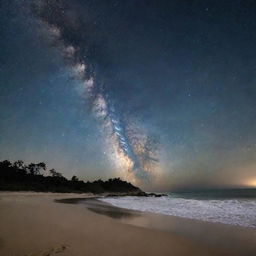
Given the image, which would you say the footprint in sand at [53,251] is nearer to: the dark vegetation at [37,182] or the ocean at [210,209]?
the ocean at [210,209]

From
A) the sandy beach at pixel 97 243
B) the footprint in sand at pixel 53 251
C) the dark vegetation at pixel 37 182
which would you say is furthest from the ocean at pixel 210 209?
the dark vegetation at pixel 37 182

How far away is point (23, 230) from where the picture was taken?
726 cm

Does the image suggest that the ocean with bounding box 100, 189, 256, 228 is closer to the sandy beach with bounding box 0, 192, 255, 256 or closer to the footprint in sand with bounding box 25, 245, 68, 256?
the sandy beach with bounding box 0, 192, 255, 256

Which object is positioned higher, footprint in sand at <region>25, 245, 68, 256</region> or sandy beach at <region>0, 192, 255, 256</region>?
sandy beach at <region>0, 192, 255, 256</region>

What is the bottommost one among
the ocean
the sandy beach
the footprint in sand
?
the footprint in sand

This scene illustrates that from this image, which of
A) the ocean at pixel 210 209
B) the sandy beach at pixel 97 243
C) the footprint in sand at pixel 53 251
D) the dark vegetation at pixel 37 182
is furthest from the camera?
the dark vegetation at pixel 37 182

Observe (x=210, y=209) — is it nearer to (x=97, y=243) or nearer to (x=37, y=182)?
(x=97, y=243)

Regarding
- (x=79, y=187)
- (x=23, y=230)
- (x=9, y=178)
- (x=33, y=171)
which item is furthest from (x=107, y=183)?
(x=23, y=230)

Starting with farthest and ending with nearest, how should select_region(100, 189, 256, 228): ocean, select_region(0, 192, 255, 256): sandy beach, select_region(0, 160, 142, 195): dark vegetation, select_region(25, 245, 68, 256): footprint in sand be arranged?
select_region(0, 160, 142, 195): dark vegetation
select_region(100, 189, 256, 228): ocean
select_region(0, 192, 255, 256): sandy beach
select_region(25, 245, 68, 256): footprint in sand

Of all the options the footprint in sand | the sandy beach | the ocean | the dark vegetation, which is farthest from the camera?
the dark vegetation

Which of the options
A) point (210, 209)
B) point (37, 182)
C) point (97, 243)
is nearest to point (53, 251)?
point (97, 243)

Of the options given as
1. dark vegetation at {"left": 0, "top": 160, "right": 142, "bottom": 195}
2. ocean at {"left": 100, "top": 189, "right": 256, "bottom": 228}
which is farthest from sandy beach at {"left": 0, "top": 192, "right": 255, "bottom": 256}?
dark vegetation at {"left": 0, "top": 160, "right": 142, "bottom": 195}

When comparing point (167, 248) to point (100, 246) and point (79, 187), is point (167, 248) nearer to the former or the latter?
point (100, 246)

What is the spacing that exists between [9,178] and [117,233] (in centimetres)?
6085
